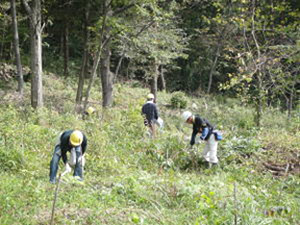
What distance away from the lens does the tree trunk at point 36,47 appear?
11.6m

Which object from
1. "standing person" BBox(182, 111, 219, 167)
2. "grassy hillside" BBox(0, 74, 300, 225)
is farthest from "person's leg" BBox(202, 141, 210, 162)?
"grassy hillside" BBox(0, 74, 300, 225)

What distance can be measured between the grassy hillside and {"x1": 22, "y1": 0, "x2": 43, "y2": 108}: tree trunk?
3.04 ft

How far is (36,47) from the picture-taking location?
1172 cm

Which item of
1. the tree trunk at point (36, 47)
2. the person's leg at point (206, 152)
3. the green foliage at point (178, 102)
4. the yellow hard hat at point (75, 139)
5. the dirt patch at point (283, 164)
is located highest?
the tree trunk at point (36, 47)

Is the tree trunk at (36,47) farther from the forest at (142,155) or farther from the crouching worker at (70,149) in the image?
the crouching worker at (70,149)

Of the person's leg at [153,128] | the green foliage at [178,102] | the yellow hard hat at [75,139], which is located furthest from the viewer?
the green foliage at [178,102]

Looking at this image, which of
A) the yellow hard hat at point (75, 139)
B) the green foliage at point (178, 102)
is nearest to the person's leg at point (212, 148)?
the yellow hard hat at point (75, 139)

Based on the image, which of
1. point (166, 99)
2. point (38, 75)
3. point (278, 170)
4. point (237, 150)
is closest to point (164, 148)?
point (237, 150)

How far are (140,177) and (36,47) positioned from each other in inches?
264

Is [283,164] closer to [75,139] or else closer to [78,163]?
[78,163]

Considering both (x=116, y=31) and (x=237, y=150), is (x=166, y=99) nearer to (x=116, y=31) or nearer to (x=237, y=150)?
(x=116, y=31)

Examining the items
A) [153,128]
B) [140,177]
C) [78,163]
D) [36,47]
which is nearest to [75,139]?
[78,163]

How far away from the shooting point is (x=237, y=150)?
10.6 meters

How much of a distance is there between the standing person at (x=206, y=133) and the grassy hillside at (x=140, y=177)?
25 centimetres
